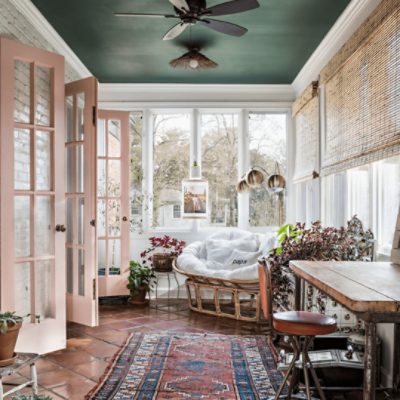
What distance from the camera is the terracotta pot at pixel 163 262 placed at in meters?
6.01

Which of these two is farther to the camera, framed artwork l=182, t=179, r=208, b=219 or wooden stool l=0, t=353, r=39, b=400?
framed artwork l=182, t=179, r=208, b=219

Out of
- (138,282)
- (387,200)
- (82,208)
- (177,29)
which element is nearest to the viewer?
(387,200)

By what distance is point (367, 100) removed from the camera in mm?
3650

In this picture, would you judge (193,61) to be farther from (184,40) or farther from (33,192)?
(33,192)

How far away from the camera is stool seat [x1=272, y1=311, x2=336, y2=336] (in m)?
2.47

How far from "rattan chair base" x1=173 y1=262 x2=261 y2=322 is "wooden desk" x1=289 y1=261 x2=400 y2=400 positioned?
2.46m

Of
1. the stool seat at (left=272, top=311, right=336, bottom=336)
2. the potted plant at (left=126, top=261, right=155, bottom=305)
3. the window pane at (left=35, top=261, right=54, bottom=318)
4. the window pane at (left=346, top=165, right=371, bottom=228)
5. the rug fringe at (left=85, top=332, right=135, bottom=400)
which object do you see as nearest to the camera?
the stool seat at (left=272, top=311, right=336, bottom=336)

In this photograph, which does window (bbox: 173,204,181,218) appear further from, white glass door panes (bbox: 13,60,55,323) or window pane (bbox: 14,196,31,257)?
window pane (bbox: 14,196,31,257)

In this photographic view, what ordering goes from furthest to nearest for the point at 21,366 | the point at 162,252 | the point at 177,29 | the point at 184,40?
the point at 162,252 < the point at 184,40 < the point at 177,29 < the point at 21,366

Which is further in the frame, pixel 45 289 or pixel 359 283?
pixel 45 289

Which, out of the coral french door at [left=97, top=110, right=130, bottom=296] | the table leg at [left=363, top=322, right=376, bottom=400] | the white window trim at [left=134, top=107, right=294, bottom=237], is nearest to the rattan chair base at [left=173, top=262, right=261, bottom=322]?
the coral french door at [left=97, top=110, right=130, bottom=296]

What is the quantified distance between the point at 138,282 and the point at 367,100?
3449 millimetres

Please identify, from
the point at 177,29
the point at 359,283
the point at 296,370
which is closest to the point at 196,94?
A: the point at 177,29

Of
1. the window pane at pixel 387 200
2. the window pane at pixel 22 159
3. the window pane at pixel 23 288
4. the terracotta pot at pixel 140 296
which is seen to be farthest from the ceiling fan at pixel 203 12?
the terracotta pot at pixel 140 296
